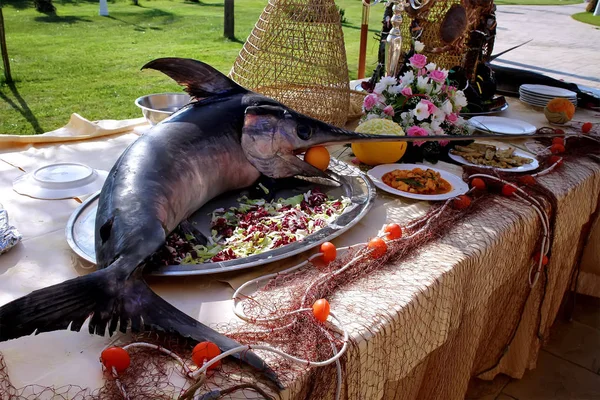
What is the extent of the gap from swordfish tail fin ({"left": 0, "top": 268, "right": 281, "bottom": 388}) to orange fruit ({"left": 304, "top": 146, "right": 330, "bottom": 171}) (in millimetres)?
577

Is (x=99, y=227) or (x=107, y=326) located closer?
(x=107, y=326)

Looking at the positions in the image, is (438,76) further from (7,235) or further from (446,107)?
(7,235)

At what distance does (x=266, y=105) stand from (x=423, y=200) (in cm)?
43

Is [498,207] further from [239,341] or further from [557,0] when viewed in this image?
[557,0]

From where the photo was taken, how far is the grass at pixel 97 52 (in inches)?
155

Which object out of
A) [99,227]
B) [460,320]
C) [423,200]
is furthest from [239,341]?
[423,200]

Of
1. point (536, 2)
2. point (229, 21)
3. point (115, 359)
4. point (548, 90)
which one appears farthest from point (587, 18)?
point (115, 359)

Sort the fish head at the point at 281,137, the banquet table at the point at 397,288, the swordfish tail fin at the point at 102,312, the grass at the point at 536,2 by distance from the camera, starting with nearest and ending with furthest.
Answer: the swordfish tail fin at the point at 102,312, the banquet table at the point at 397,288, the fish head at the point at 281,137, the grass at the point at 536,2

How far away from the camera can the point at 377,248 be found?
91 centimetres

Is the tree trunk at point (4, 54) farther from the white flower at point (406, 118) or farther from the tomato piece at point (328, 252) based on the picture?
the tomato piece at point (328, 252)

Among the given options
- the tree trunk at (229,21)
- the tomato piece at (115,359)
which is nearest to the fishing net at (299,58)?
the tomato piece at (115,359)

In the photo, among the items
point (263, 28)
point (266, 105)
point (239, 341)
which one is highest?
point (263, 28)

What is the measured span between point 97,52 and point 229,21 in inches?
76.4

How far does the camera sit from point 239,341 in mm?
683
